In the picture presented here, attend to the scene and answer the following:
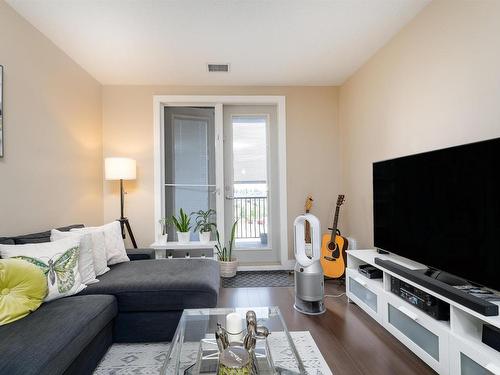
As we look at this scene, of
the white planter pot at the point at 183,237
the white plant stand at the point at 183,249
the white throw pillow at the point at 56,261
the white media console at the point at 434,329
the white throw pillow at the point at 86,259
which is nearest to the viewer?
the white media console at the point at 434,329

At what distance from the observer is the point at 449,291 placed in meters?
1.51

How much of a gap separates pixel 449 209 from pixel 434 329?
2.27ft

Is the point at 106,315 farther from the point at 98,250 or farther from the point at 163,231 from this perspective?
the point at 163,231

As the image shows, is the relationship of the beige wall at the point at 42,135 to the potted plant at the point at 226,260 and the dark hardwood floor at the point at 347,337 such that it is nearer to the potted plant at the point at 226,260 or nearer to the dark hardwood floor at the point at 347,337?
the potted plant at the point at 226,260

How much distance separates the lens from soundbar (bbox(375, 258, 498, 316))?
131 centimetres

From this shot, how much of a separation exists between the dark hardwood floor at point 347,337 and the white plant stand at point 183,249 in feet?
2.41

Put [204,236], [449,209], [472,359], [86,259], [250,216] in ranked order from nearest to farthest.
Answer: [472,359] → [449,209] → [86,259] → [204,236] → [250,216]

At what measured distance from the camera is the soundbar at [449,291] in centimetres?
131

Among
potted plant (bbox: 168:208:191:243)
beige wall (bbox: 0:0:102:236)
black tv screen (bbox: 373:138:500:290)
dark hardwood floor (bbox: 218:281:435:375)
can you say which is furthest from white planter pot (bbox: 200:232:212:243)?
black tv screen (bbox: 373:138:500:290)

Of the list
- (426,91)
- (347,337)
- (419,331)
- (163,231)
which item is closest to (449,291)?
(419,331)

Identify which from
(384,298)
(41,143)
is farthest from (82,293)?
(384,298)

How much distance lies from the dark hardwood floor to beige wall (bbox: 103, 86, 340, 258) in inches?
49.6

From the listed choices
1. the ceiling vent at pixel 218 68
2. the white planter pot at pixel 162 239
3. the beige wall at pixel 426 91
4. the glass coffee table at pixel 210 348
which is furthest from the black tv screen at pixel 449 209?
the white planter pot at pixel 162 239

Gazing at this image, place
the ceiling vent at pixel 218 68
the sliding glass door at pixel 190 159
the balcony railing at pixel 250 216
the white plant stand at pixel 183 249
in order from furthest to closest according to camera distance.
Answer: the balcony railing at pixel 250 216, the sliding glass door at pixel 190 159, the white plant stand at pixel 183 249, the ceiling vent at pixel 218 68
